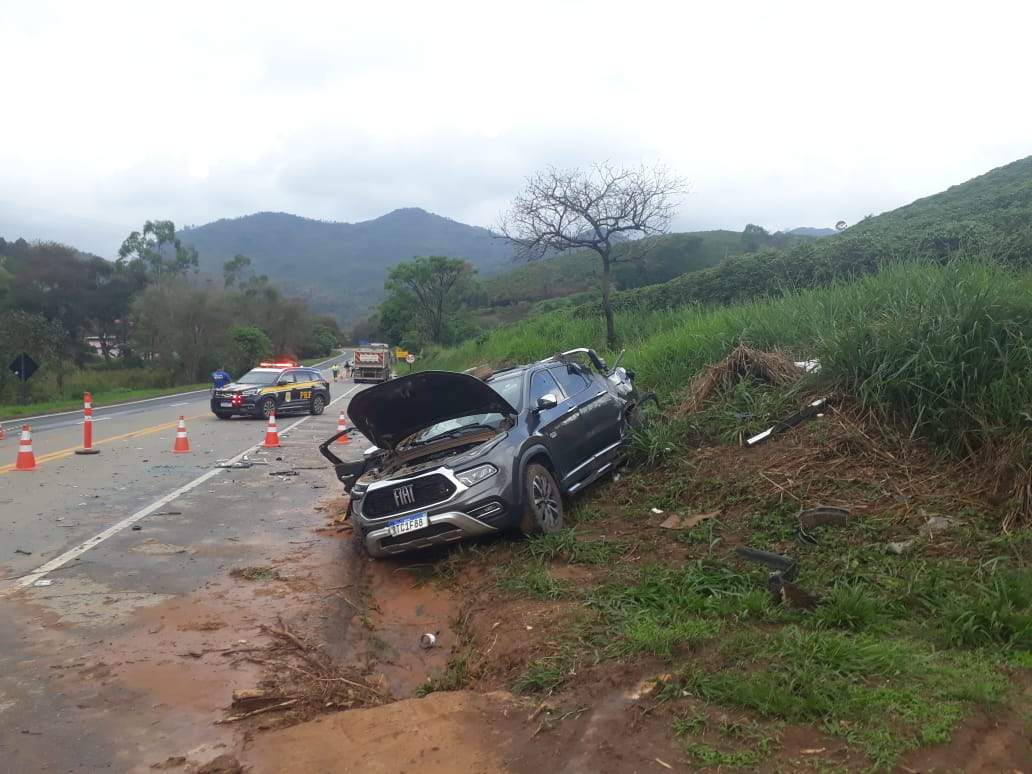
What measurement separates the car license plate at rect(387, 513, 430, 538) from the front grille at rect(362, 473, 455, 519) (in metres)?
0.11

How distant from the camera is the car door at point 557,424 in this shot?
8.10m

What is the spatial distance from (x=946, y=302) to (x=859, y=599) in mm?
4385

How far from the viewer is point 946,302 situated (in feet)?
26.4

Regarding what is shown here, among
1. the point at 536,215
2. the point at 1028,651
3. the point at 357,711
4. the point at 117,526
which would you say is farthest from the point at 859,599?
the point at 536,215

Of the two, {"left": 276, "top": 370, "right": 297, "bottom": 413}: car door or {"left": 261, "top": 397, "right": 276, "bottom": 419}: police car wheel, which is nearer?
{"left": 261, "top": 397, "right": 276, "bottom": 419}: police car wheel

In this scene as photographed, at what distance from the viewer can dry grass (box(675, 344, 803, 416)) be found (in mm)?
10305

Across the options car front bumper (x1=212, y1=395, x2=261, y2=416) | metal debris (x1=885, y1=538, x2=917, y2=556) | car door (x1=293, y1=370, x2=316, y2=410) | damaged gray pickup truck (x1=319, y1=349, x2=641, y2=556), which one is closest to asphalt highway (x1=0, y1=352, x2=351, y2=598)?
car front bumper (x1=212, y1=395, x2=261, y2=416)

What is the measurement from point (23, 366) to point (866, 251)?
32151 millimetres

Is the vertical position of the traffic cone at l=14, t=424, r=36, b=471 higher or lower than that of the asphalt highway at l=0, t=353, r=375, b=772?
higher

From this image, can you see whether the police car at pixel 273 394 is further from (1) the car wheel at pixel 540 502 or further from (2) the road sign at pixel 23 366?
(1) the car wheel at pixel 540 502

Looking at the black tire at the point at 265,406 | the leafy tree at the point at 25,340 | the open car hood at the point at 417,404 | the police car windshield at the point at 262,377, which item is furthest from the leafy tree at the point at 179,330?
the open car hood at the point at 417,404

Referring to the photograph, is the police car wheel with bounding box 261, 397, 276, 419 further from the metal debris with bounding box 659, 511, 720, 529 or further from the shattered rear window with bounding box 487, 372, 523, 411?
the metal debris with bounding box 659, 511, 720, 529

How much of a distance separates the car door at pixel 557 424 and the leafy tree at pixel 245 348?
55.2 meters

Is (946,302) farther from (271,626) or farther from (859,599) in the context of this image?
(271,626)
